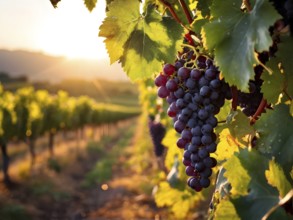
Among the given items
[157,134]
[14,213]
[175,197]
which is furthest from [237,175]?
[14,213]

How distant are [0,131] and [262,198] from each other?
15.6 meters

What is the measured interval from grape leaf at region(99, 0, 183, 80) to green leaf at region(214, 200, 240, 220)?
500mm

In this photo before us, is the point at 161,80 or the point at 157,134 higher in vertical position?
the point at 161,80

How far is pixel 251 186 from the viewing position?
4.05ft

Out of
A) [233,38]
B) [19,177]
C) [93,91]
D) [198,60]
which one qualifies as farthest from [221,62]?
[93,91]

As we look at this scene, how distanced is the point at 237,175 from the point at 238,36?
0.41m

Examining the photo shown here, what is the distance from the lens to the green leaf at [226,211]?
122 cm

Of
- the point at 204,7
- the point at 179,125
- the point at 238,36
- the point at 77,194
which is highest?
the point at 204,7

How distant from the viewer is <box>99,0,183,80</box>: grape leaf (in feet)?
4.78

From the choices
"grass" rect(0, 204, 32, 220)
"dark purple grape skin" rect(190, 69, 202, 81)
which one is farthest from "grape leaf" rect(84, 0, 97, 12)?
"grass" rect(0, 204, 32, 220)

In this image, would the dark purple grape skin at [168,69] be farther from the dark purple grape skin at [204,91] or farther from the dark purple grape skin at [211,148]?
the dark purple grape skin at [211,148]

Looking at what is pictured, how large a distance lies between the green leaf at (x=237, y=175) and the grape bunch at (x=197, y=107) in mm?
146

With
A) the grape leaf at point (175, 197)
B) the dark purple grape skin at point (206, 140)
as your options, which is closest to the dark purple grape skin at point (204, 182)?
the dark purple grape skin at point (206, 140)

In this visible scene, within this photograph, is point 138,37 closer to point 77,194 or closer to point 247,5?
point 247,5
